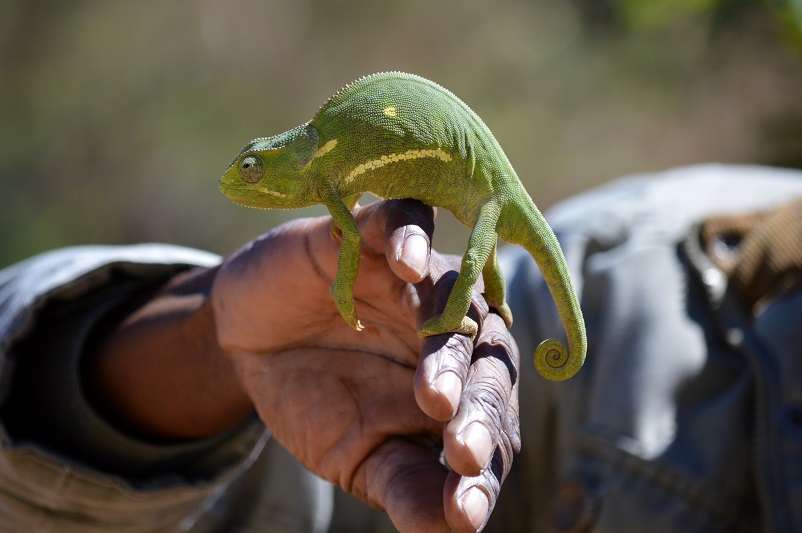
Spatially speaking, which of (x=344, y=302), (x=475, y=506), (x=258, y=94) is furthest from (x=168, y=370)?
(x=258, y=94)

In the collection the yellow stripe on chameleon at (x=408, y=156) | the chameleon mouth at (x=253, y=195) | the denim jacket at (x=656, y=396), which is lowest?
the denim jacket at (x=656, y=396)

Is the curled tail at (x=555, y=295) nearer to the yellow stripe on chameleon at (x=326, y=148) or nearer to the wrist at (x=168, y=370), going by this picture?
the yellow stripe on chameleon at (x=326, y=148)

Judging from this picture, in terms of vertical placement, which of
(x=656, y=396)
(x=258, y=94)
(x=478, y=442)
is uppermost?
(x=478, y=442)

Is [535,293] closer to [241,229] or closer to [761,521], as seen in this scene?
[761,521]

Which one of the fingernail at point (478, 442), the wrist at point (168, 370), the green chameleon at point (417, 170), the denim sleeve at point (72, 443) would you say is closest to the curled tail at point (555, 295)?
the green chameleon at point (417, 170)

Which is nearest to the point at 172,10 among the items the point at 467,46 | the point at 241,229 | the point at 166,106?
the point at 166,106

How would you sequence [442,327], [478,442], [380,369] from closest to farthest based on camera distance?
1. [478,442]
2. [442,327]
3. [380,369]

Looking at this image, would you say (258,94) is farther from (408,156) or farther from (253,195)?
(408,156)
